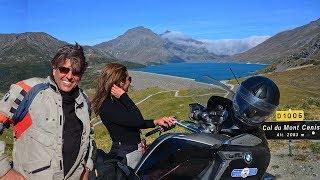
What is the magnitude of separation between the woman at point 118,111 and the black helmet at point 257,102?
→ 164cm

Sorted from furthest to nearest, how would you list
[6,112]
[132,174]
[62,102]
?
[132,174] < [62,102] < [6,112]

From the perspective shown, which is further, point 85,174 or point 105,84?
point 105,84

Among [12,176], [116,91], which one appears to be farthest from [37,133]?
[116,91]

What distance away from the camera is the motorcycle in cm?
456

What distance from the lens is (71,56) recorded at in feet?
14.4

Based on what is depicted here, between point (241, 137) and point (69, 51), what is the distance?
2.01 metres

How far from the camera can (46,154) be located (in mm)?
4133

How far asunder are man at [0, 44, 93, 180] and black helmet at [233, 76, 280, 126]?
174 centimetres

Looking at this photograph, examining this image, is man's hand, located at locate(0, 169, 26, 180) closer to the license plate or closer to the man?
the man

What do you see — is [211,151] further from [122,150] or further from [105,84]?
[105,84]

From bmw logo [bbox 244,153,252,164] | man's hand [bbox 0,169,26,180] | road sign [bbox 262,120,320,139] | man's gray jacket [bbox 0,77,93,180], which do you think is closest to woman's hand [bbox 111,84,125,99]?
man's gray jacket [bbox 0,77,93,180]

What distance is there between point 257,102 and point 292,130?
346 inches

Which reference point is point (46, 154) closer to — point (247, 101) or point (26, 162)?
point (26, 162)

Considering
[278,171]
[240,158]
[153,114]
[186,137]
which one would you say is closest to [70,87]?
[186,137]
